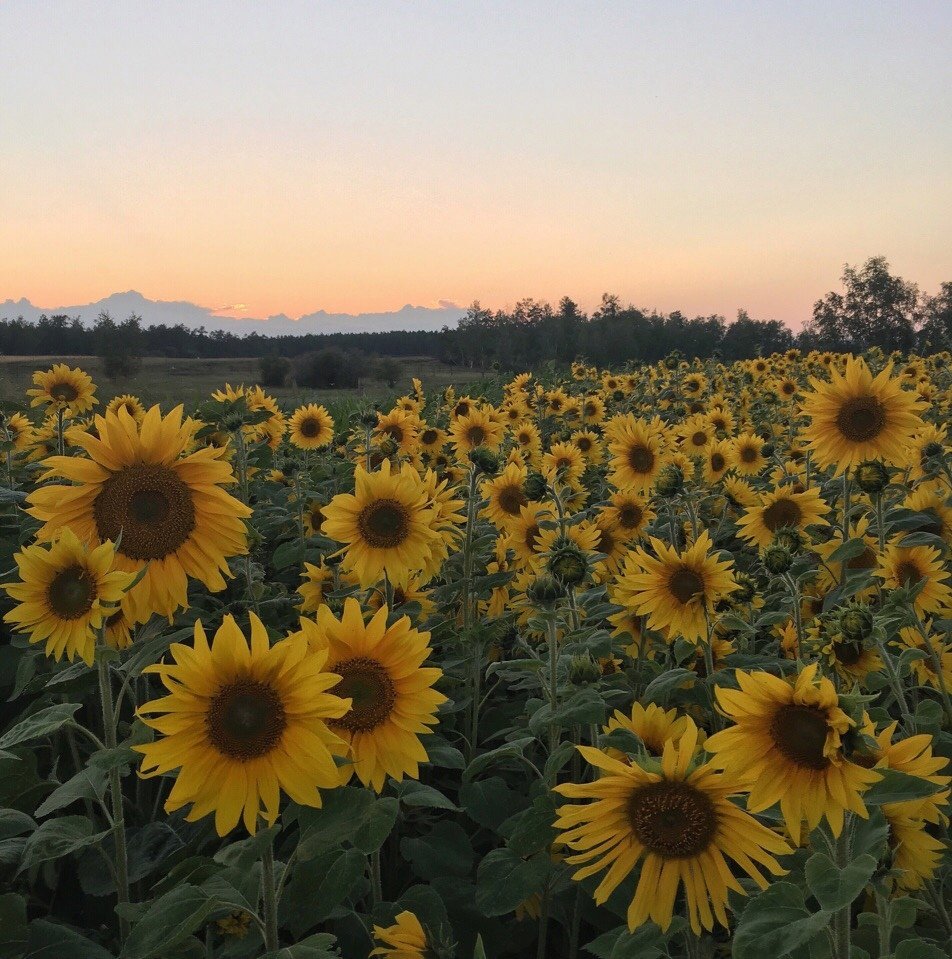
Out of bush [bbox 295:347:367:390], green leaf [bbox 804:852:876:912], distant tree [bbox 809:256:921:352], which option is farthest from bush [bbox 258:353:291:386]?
green leaf [bbox 804:852:876:912]

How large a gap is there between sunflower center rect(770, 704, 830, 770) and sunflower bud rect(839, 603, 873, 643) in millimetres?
543

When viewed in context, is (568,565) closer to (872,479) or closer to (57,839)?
(57,839)

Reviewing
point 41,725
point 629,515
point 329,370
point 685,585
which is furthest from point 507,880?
point 329,370

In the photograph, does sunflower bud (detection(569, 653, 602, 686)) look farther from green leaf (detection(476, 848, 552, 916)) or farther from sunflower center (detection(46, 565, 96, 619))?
sunflower center (detection(46, 565, 96, 619))

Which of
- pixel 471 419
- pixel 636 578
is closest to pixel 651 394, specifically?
pixel 471 419

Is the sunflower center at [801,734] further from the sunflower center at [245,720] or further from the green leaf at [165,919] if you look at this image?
the green leaf at [165,919]

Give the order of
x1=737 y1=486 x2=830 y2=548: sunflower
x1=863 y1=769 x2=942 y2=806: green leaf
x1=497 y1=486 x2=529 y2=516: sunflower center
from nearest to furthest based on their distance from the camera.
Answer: x1=863 y1=769 x2=942 y2=806: green leaf
x1=737 y1=486 x2=830 y2=548: sunflower
x1=497 y1=486 x2=529 y2=516: sunflower center

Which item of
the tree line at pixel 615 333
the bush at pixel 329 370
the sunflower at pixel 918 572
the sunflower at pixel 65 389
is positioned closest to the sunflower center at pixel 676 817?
the sunflower at pixel 918 572

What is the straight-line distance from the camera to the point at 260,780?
58.2 inches

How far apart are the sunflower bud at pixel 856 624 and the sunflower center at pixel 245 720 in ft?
4.31

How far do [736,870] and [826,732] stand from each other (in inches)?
33.7

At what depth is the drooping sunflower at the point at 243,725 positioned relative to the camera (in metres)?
1.45

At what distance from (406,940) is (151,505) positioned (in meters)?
1.28

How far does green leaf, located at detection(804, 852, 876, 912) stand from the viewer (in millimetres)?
1228
